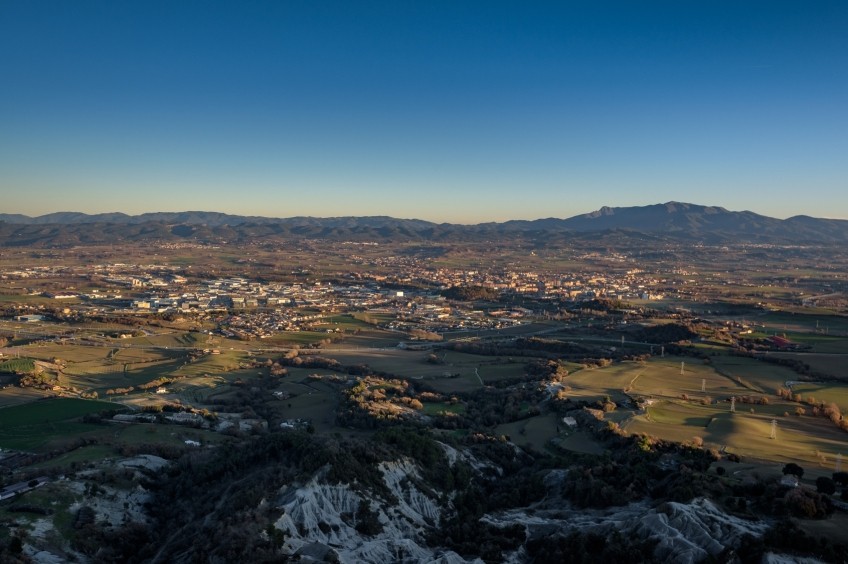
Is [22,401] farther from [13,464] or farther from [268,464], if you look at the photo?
[268,464]

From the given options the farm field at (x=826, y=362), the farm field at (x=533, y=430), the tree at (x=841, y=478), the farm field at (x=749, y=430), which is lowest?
the farm field at (x=533, y=430)

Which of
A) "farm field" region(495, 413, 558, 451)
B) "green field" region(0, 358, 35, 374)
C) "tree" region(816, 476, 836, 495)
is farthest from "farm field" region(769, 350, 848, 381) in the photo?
"green field" region(0, 358, 35, 374)

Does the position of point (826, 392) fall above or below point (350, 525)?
below

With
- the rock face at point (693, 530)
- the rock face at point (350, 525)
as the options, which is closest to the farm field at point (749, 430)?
the rock face at point (693, 530)

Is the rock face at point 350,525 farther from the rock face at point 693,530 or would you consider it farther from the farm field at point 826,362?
the farm field at point 826,362

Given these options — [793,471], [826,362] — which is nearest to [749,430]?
[793,471]

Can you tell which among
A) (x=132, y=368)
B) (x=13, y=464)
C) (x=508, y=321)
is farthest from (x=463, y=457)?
(x=508, y=321)

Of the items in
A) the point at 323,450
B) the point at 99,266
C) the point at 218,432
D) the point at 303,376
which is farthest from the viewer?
the point at 99,266

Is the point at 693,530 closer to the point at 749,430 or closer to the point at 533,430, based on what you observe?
the point at 749,430
